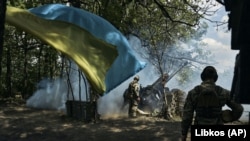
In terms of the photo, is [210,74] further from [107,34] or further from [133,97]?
[133,97]

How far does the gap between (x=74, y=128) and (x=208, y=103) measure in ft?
27.2

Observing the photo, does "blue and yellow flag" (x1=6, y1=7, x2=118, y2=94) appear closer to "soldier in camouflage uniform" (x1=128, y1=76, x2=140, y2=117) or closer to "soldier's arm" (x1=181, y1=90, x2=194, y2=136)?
"soldier's arm" (x1=181, y1=90, x2=194, y2=136)

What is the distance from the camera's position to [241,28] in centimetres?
530

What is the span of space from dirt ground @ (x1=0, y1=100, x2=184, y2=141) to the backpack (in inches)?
249

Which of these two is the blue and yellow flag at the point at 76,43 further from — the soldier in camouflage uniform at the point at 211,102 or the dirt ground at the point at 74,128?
the dirt ground at the point at 74,128

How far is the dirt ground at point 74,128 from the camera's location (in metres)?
11.8

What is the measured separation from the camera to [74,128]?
13148 mm

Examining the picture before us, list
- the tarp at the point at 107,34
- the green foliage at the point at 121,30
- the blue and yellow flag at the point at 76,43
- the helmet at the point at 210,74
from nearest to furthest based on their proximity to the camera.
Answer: the helmet at the point at 210,74, the blue and yellow flag at the point at 76,43, the tarp at the point at 107,34, the green foliage at the point at 121,30

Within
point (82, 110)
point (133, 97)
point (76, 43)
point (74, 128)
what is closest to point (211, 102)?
point (76, 43)

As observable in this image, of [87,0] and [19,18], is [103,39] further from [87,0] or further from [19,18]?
[87,0]

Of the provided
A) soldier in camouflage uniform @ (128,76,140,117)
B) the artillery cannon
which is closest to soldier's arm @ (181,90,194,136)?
the artillery cannon

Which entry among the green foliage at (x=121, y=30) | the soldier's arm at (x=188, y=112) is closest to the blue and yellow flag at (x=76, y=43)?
the soldier's arm at (x=188, y=112)

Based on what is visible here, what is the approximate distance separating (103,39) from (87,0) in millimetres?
9833

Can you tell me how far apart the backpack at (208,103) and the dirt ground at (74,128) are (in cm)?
633
